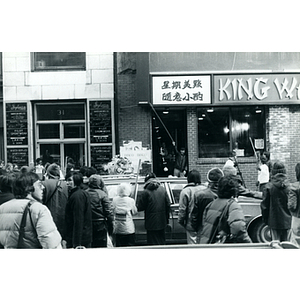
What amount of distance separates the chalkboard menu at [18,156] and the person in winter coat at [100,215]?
600 cm

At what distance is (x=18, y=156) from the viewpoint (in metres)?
12.5

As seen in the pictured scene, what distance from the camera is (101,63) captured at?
13.0 meters

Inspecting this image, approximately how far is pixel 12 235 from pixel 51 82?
332 inches

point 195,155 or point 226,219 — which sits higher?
point 195,155

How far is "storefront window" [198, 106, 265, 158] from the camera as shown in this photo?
41.6ft

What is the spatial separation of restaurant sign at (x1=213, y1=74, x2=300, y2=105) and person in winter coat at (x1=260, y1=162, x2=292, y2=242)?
5284 mm

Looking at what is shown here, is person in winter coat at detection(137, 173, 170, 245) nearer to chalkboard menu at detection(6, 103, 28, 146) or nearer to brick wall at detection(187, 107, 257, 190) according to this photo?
brick wall at detection(187, 107, 257, 190)

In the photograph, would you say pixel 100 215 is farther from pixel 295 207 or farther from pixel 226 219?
pixel 295 207

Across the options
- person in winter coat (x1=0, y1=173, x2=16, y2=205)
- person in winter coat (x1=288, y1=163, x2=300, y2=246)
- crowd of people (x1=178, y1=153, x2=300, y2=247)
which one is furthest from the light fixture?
person in winter coat (x1=0, y1=173, x2=16, y2=205)

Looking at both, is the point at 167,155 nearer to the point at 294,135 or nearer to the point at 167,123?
the point at 167,123

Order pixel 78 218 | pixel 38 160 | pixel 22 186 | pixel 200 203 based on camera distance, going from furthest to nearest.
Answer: pixel 38 160 < pixel 78 218 < pixel 200 203 < pixel 22 186

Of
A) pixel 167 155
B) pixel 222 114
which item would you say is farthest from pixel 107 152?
pixel 222 114

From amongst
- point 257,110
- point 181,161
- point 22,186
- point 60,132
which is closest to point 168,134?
point 181,161

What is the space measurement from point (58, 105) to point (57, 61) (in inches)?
50.4
